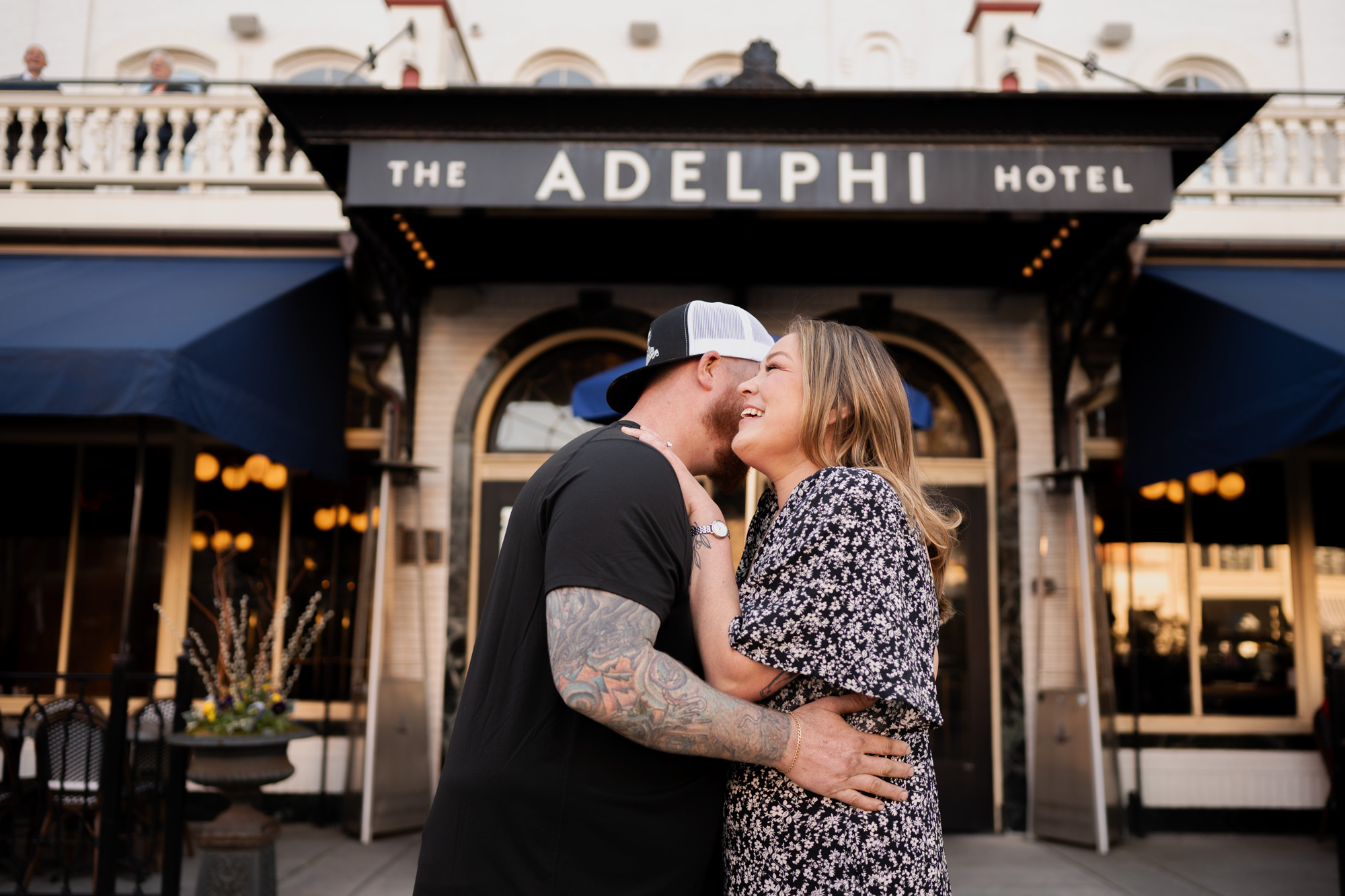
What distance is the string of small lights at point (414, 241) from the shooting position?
251 inches

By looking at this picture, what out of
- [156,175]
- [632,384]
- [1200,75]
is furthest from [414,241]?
[1200,75]

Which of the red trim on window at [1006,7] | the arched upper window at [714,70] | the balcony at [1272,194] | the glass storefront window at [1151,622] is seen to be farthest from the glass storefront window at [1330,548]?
the arched upper window at [714,70]

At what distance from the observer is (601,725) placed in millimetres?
1848

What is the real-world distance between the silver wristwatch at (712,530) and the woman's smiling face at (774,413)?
199mm

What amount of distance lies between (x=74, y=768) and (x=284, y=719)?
1582 millimetres

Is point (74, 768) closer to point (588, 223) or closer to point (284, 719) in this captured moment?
point (284, 719)

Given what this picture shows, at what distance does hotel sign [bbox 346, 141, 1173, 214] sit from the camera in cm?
565

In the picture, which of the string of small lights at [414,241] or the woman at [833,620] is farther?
the string of small lights at [414,241]

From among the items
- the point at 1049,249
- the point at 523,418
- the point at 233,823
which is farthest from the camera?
the point at 523,418

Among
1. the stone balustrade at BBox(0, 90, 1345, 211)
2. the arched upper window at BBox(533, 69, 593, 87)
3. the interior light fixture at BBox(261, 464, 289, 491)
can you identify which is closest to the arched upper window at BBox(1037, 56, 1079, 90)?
the stone balustrade at BBox(0, 90, 1345, 211)

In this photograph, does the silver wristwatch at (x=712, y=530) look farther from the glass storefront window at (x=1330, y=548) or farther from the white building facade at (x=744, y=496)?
the glass storefront window at (x=1330, y=548)

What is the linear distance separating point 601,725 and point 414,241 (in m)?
5.50

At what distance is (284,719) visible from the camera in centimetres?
516

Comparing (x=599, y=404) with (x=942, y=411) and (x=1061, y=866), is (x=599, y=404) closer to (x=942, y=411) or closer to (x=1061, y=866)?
(x=942, y=411)
